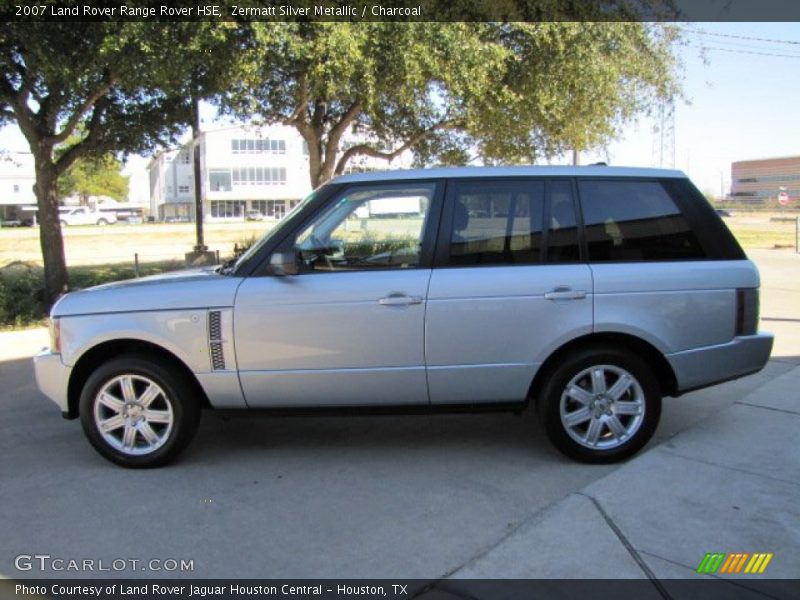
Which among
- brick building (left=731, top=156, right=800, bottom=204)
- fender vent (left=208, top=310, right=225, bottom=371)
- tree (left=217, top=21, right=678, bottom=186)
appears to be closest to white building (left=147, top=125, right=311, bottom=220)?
brick building (left=731, top=156, right=800, bottom=204)

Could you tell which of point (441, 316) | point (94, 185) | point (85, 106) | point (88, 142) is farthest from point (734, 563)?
point (94, 185)

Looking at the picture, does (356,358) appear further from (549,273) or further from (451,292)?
(549,273)

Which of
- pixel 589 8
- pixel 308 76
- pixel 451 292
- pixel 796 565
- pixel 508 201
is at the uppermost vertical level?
pixel 589 8

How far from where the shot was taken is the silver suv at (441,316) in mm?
4332

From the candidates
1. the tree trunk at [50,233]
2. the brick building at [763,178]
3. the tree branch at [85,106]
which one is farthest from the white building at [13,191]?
the brick building at [763,178]

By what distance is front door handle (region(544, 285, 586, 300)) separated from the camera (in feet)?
14.2

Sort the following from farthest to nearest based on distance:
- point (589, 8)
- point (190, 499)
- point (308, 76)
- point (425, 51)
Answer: point (589, 8) < point (308, 76) < point (425, 51) < point (190, 499)

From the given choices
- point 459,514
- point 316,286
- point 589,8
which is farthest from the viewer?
point 589,8

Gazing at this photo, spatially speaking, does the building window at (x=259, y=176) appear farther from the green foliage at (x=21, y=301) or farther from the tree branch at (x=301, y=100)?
the tree branch at (x=301, y=100)

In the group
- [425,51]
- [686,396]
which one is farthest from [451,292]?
[425,51]

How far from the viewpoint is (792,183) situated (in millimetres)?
109000

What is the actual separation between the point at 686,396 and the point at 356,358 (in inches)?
127

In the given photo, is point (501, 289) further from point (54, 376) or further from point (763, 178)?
point (763, 178)

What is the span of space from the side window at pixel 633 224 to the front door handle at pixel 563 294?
Answer: 293 mm
